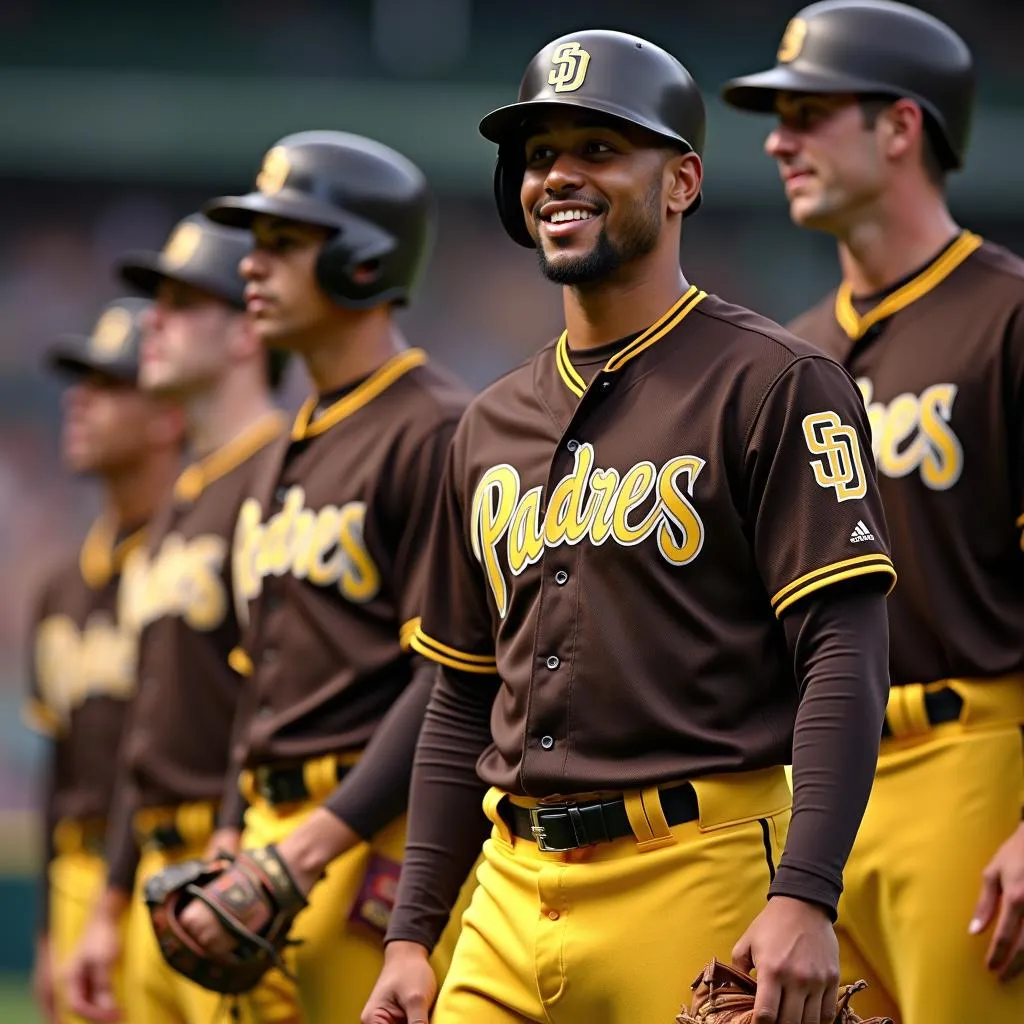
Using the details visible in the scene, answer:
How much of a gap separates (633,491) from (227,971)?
5.60 ft

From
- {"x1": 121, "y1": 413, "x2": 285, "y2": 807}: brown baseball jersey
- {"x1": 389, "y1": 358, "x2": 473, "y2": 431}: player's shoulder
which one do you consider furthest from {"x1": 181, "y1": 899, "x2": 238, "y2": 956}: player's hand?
{"x1": 121, "y1": 413, "x2": 285, "y2": 807}: brown baseball jersey

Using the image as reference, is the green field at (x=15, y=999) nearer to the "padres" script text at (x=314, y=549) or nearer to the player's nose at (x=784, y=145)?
the "padres" script text at (x=314, y=549)

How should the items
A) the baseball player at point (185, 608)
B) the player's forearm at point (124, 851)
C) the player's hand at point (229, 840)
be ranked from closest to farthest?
the player's hand at point (229, 840) < the baseball player at point (185, 608) < the player's forearm at point (124, 851)

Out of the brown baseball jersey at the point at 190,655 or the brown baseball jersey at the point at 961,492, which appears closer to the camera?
the brown baseball jersey at the point at 961,492

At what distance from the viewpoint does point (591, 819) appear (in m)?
3.43

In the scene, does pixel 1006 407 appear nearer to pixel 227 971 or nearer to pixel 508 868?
pixel 508 868

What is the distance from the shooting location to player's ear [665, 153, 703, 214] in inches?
145

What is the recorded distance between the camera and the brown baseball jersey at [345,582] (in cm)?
479

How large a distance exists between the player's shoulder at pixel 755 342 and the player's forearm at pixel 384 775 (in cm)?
132

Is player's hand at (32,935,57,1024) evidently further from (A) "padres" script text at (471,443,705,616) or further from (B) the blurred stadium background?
(B) the blurred stadium background

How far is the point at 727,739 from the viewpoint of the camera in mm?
3365

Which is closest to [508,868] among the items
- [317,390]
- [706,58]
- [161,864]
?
[317,390]

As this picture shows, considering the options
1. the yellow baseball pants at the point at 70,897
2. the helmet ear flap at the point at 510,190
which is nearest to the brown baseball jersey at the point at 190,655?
Result: the yellow baseball pants at the point at 70,897

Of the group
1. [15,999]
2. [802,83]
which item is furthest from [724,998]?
[15,999]
